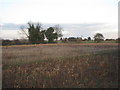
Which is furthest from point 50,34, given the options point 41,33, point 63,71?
point 63,71

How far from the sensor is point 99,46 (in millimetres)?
8305

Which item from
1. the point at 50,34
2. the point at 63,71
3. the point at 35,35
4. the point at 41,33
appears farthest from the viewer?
the point at 35,35

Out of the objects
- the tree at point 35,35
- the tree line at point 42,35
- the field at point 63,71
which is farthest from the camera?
the tree at point 35,35

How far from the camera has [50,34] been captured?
8352 mm

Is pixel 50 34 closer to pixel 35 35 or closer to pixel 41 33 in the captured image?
pixel 41 33

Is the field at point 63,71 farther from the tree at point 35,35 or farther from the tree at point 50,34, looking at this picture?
the tree at point 35,35

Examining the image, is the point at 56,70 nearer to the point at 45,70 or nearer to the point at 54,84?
the point at 45,70

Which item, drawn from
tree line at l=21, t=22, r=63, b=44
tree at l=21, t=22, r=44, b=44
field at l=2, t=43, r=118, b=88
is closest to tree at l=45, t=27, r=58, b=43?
tree line at l=21, t=22, r=63, b=44

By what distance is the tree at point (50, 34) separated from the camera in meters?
7.75

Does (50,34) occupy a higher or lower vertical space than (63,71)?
higher

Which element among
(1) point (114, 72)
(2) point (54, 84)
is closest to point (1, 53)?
(2) point (54, 84)

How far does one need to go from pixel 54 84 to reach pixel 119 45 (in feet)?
12.8

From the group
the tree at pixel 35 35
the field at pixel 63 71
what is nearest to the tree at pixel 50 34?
the tree at pixel 35 35

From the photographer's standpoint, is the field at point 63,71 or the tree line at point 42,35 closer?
the field at point 63,71
